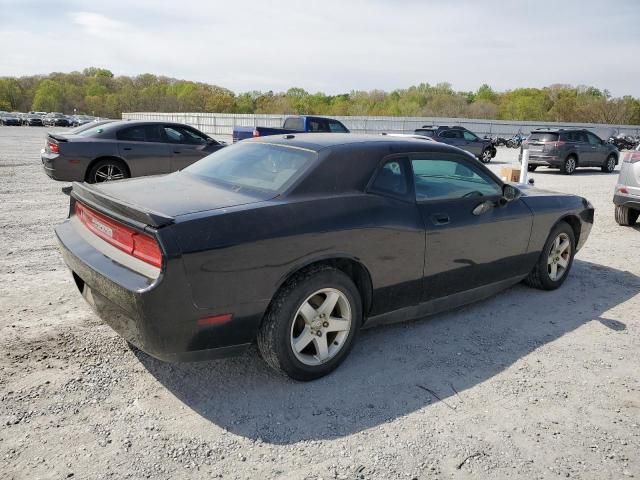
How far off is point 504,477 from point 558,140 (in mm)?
17052

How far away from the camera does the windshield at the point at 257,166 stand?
338cm

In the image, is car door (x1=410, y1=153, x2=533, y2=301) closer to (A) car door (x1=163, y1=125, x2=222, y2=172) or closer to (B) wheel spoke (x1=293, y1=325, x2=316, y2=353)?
(B) wheel spoke (x1=293, y1=325, x2=316, y2=353)

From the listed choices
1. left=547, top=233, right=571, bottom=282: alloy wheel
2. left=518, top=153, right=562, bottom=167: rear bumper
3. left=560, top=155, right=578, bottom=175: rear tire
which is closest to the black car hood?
left=547, top=233, right=571, bottom=282: alloy wheel

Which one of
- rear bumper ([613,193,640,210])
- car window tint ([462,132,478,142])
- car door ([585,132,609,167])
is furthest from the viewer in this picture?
car window tint ([462,132,478,142])

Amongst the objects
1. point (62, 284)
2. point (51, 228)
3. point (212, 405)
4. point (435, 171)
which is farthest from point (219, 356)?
point (51, 228)

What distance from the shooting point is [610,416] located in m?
3.02

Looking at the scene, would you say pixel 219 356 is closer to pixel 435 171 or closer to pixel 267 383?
pixel 267 383

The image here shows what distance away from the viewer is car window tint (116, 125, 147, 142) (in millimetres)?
9906

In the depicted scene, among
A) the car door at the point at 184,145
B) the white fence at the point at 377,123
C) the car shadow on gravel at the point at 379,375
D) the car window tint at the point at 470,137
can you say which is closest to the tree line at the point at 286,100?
the white fence at the point at 377,123

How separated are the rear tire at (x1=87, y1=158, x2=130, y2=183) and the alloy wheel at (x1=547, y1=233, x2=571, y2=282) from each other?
7.83 metres

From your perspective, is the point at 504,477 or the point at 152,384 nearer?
the point at 504,477

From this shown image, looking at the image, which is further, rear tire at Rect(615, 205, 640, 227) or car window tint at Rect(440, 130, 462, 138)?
car window tint at Rect(440, 130, 462, 138)

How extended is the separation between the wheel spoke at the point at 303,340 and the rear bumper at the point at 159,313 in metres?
0.33

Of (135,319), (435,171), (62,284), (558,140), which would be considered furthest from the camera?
(558,140)
